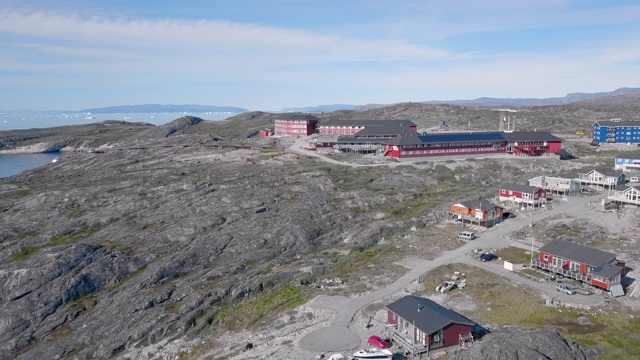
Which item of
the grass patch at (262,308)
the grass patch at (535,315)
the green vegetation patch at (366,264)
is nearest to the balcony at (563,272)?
the grass patch at (535,315)

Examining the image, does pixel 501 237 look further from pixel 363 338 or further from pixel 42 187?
pixel 42 187

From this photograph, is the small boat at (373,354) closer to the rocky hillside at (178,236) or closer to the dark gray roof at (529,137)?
the rocky hillside at (178,236)

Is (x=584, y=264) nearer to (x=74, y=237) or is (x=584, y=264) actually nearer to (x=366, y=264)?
(x=366, y=264)

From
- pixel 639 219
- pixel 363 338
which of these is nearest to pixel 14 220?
pixel 363 338

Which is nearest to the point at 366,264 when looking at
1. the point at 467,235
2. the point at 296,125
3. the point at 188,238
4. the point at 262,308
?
the point at 262,308

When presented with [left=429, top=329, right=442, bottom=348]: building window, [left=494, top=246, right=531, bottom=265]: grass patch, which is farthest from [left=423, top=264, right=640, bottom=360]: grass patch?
[left=429, top=329, right=442, bottom=348]: building window
